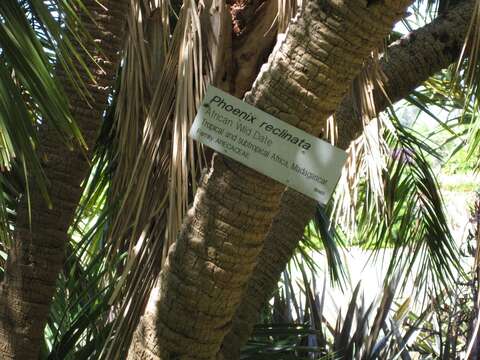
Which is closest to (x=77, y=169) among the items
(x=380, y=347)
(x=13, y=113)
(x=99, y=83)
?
(x=99, y=83)

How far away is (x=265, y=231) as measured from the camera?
1757 millimetres

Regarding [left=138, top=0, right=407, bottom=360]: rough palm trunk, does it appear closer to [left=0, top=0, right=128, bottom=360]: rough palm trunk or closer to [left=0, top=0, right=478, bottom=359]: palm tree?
[left=0, top=0, right=478, bottom=359]: palm tree

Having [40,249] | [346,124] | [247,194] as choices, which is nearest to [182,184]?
[247,194]

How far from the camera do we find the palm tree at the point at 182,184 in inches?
65.8

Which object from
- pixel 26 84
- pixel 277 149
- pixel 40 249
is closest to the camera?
pixel 26 84

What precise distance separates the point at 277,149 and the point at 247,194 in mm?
113

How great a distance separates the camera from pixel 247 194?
1694 millimetres

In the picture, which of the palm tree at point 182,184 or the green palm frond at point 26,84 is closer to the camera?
the green palm frond at point 26,84

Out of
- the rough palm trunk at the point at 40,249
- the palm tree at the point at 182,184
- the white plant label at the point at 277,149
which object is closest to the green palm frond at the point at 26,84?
the palm tree at the point at 182,184

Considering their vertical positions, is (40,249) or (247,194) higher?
(247,194)

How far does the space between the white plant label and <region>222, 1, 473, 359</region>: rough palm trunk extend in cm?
75

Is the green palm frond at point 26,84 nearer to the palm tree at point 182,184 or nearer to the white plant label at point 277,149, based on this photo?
the palm tree at point 182,184

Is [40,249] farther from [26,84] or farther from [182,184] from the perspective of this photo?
[26,84]

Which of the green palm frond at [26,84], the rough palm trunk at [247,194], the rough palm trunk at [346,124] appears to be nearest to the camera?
the green palm frond at [26,84]
